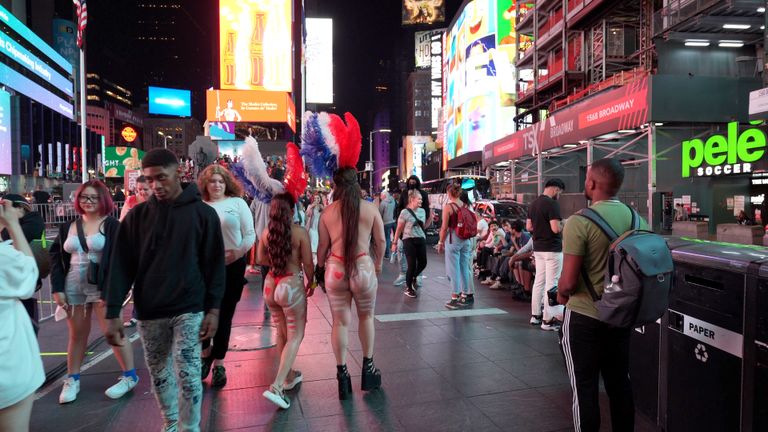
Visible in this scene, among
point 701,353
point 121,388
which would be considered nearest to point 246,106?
point 121,388

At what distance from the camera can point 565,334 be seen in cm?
294

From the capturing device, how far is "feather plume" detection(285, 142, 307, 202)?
4742mm

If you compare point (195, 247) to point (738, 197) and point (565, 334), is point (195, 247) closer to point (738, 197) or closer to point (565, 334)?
point (565, 334)

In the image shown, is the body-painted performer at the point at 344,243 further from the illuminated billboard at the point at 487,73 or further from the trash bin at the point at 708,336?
the illuminated billboard at the point at 487,73

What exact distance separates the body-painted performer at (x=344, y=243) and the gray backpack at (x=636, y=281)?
2.08 meters

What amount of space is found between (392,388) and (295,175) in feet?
7.15

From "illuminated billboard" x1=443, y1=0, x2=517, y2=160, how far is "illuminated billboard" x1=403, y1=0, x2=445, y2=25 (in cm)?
7217

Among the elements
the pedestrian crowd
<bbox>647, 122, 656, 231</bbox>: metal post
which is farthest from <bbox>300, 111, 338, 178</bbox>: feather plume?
<bbox>647, 122, 656, 231</bbox>: metal post

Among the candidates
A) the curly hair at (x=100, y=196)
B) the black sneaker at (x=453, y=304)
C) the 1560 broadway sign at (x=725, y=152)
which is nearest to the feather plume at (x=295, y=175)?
the curly hair at (x=100, y=196)

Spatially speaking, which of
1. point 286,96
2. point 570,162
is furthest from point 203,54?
point 570,162

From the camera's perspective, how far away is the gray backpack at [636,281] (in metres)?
2.53

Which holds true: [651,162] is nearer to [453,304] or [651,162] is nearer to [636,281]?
[453,304]

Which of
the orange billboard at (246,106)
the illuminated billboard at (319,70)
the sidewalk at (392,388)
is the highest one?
the illuminated billboard at (319,70)

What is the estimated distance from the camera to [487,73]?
42250 millimetres
